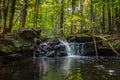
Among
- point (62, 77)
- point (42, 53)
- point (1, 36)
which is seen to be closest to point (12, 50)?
point (1, 36)

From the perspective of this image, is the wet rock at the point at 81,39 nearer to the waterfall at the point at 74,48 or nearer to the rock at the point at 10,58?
the waterfall at the point at 74,48

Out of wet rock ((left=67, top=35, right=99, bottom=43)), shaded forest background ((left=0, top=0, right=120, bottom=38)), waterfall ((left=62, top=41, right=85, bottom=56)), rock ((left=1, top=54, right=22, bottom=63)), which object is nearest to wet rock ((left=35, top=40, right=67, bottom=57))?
waterfall ((left=62, top=41, right=85, bottom=56))

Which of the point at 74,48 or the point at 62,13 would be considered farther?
the point at 62,13

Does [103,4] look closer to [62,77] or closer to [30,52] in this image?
[30,52]

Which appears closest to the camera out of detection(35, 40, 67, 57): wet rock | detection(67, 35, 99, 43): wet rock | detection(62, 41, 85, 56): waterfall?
detection(35, 40, 67, 57): wet rock

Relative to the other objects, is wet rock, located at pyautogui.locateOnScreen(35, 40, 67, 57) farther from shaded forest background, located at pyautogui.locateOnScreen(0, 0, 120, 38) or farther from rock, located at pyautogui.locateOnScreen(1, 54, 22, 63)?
rock, located at pyautogui.locateOnScreen(1, 54, 22, 63)

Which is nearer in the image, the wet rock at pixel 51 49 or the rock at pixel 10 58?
the rock at pixel 10 58

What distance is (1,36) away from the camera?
880 inches

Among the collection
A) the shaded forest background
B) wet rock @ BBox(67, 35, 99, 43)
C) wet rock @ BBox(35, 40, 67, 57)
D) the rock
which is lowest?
the rock

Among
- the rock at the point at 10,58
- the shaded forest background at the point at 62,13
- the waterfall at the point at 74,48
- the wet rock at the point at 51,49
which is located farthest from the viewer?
the waterfall at the point at 74,48

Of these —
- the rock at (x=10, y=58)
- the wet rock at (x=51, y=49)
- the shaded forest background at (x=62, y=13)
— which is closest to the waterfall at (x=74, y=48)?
the wet rock at (x=51, y=49)

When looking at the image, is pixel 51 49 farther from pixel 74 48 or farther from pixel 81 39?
pixel 81 39

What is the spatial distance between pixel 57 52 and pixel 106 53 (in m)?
5.84

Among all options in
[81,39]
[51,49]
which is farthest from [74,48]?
[51,49]
